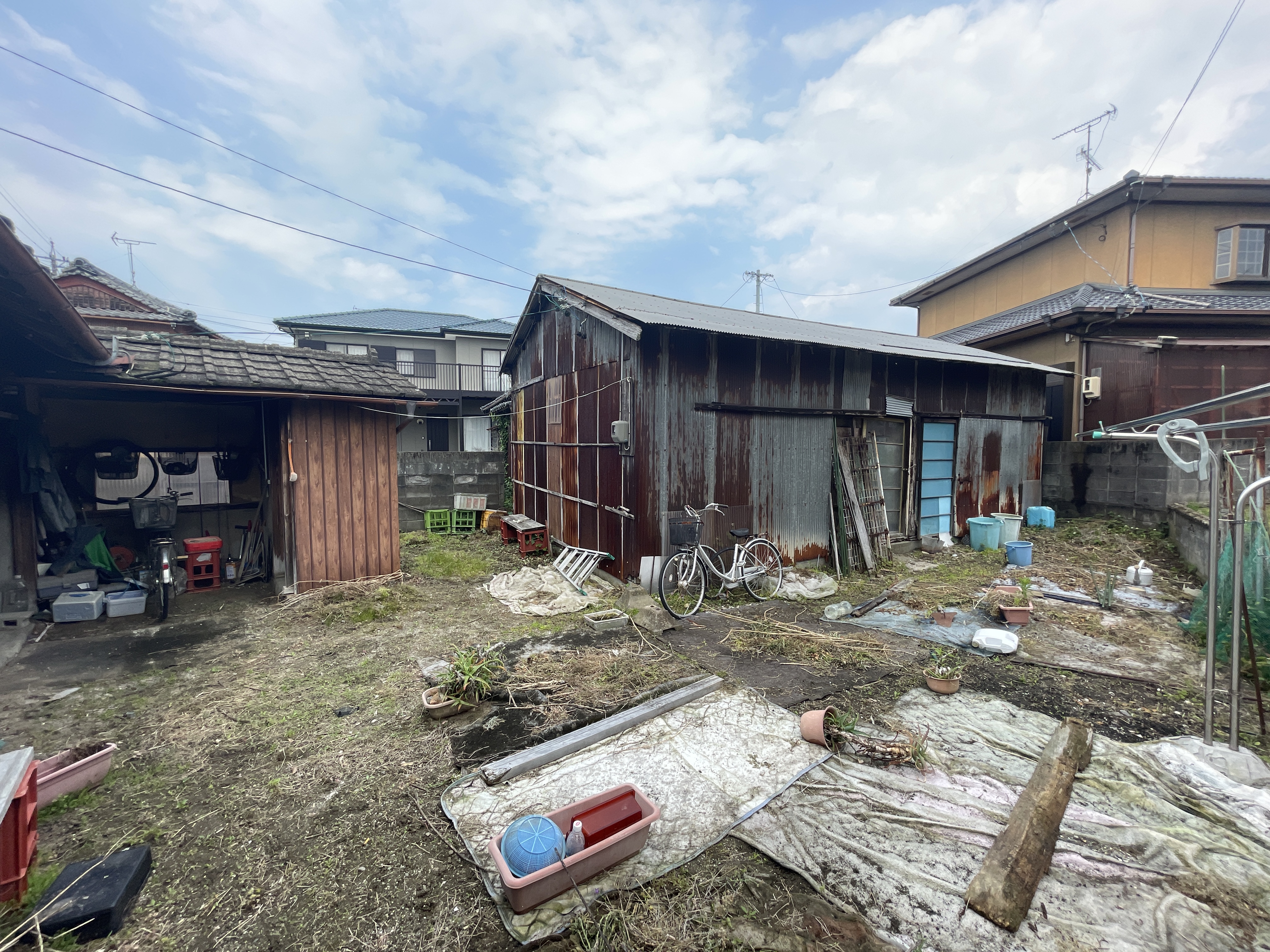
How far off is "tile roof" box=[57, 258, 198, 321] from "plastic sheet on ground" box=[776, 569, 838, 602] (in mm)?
18071

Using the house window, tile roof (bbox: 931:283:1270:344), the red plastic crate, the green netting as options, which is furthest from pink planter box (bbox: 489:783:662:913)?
the house window

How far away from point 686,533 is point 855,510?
9.69ft

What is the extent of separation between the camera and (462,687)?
3.61 m

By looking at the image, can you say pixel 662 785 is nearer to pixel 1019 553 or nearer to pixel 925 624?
pixel 925 624

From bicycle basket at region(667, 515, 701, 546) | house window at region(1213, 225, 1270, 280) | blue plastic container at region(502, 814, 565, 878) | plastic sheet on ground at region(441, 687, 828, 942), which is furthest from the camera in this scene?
house window at region(1213, 225, 1270, 280)

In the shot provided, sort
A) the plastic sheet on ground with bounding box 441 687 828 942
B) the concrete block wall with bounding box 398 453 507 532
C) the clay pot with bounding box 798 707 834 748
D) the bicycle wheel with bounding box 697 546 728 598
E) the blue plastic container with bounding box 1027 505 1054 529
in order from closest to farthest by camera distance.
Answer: the plastic sheet on ground with bounding box 441 687 828 942 < the clay pot with bounding box 798 707 834 748 < the bicycle wheel with bounding box 697 546 728 598 < the blue plastic container with bounding box 1027 505 1054 529 < the concrete block wall with bounding box 398 453 507 532

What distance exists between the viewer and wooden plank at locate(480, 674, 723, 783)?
9.29 ft

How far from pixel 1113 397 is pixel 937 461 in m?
5.43

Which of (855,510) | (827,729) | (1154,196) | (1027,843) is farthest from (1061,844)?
(1154,196)

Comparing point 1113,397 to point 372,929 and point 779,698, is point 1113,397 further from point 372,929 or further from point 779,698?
point 372,929

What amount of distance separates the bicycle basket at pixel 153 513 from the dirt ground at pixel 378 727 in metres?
0.97

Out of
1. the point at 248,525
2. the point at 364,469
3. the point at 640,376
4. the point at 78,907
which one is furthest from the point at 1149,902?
the point at 248,525

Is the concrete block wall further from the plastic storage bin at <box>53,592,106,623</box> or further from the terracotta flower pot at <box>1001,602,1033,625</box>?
the terracotta flower pot at <box>1001,602,1033,625</box>

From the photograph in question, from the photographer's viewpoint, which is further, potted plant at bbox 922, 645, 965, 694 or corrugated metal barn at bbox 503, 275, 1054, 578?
corrugated metal barn at bbox 503, 275, 1054, 578
